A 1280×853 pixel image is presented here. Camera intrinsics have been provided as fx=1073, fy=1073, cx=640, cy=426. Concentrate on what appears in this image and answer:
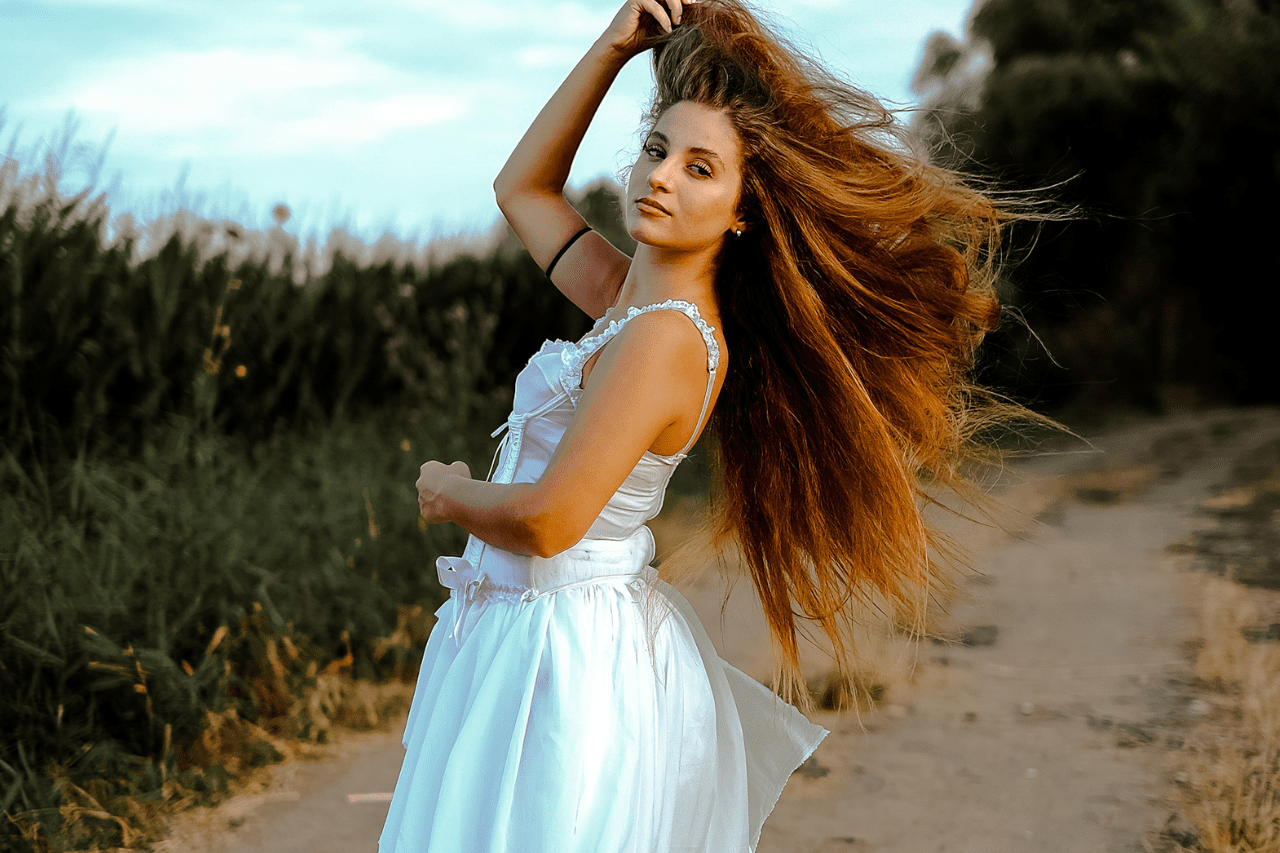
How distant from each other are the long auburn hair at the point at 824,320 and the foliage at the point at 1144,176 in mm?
7315

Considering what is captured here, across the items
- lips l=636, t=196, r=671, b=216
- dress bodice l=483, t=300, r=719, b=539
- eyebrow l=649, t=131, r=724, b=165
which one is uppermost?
eyebrow l=649, t=131, r=724, b=165

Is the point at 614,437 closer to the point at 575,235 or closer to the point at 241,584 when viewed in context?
the point at 575,235

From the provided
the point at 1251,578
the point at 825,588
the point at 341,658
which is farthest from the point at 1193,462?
the point at 825,588

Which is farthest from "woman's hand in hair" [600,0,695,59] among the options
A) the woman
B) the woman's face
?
the woman's face

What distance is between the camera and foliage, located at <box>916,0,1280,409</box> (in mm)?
8844

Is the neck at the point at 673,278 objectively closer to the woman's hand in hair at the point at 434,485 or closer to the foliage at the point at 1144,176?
the woman's hand in hair at the point at 434,485

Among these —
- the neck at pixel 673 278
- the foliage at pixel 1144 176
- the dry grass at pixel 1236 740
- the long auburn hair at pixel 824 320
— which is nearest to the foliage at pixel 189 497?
the long auburn hair at pixel 824 320

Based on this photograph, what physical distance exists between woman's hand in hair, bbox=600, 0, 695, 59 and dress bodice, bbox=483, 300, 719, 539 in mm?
512

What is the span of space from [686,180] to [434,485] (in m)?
0.61

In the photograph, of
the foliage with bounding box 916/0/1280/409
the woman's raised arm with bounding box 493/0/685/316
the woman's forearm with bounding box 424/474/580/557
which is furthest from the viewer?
the foliage with bounding box 916/0/1280/409

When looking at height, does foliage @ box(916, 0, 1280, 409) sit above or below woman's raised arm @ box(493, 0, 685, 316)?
above

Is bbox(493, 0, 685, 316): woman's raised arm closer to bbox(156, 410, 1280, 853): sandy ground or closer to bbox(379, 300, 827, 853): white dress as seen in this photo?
bbox(379, 300, 827, 853): white dress

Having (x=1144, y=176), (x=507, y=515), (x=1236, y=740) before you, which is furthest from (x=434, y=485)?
(x=1144, y=176)

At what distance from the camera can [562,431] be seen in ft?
5.57
